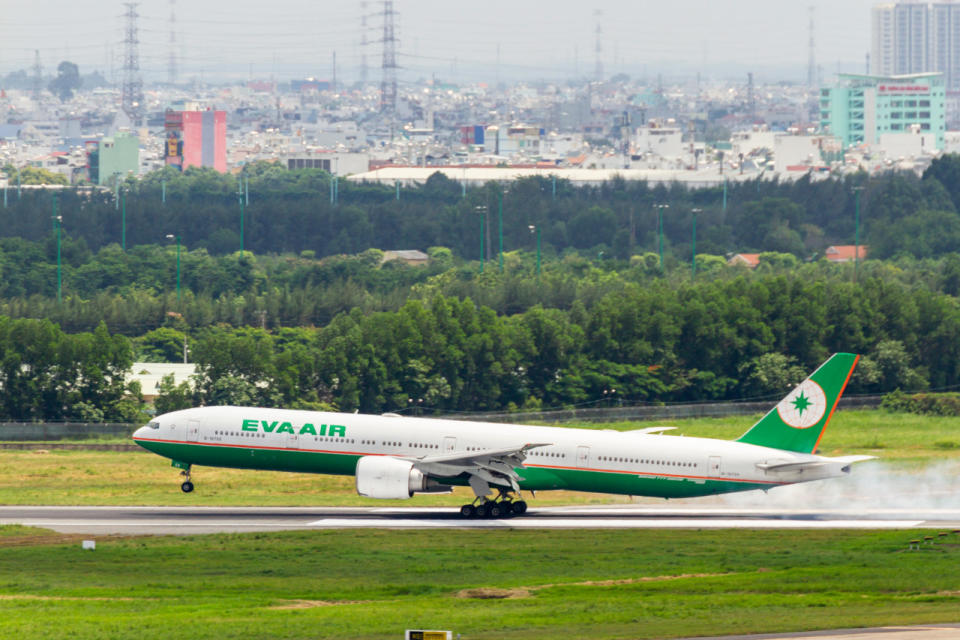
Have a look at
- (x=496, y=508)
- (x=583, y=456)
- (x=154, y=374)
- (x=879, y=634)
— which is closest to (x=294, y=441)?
(x=496, y=508)

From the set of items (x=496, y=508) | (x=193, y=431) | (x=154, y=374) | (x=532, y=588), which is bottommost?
(x=154, y=374)

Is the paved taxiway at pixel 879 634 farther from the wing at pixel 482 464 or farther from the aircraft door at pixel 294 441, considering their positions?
the aircraft door at pixel 294 441

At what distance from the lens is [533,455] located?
6856 cm

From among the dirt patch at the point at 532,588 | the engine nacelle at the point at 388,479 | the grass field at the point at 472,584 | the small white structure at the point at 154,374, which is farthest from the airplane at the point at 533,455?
the small white structure at the point at 154,374

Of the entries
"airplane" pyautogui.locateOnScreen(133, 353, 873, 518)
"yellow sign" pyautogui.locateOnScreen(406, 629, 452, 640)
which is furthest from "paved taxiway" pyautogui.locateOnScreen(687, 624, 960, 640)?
"airplane" pyautogui.locateOnScreen(133, 353, 873, 518)

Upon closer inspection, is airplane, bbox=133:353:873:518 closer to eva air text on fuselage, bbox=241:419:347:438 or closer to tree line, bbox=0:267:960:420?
eva air text on fuselage, bbox=241:419:347:438

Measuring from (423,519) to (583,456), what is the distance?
24.3 ft

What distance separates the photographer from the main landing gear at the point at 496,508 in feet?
226

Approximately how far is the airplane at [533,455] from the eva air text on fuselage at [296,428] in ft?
0.14

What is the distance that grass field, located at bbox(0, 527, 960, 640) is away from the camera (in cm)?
4428

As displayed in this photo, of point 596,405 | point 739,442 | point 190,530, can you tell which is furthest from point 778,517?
point 596,405

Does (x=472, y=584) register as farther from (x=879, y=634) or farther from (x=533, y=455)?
(x=533, y=455)

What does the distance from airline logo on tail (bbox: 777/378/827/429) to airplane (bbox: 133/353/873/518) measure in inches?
1.7

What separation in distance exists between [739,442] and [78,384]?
60996 millimetres
